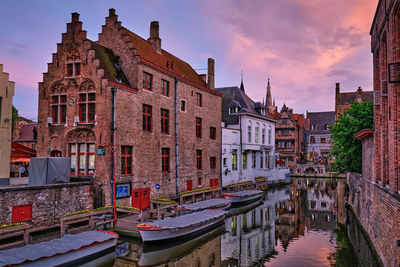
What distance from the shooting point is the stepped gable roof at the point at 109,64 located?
23280mm

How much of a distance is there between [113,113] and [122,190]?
18.1ft

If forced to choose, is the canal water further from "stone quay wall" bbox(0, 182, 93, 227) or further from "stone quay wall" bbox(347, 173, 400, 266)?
"stone quay wall" bbox(0, 182, 93, 227)

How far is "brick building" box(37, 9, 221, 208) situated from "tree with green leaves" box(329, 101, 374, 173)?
55.3 feet

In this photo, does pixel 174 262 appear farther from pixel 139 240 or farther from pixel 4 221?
pixel 4 221

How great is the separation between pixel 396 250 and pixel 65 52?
2339 centimetres

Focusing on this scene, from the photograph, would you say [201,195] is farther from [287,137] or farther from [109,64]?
[287,137]

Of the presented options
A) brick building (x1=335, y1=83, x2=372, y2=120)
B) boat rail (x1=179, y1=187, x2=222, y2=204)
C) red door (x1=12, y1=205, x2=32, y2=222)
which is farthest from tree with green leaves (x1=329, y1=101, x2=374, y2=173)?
brick building (x1=335, y1=83, x2=372, y2=120)

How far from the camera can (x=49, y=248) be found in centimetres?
1336

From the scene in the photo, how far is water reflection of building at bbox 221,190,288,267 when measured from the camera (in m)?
17.7

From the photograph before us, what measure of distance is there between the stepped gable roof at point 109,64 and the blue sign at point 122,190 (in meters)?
7.66

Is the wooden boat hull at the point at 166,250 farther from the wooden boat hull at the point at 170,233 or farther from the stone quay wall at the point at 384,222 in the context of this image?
the stone quay wall at the point at 384,222

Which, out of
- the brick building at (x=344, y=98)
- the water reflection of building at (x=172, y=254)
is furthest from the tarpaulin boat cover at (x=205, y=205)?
the brick building at (x=344, y=98)

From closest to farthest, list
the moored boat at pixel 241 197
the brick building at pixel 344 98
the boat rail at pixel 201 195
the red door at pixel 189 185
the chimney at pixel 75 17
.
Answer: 1. the chimney at pixel 75 17
2. the boat rail at pixel 201 195
3. the red door at pixel 189 185
4. the moored boat at pixel 241 197
5. the brick building at pixel 344 98

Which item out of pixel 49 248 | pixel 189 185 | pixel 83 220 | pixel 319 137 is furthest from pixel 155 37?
pixel 319 137
